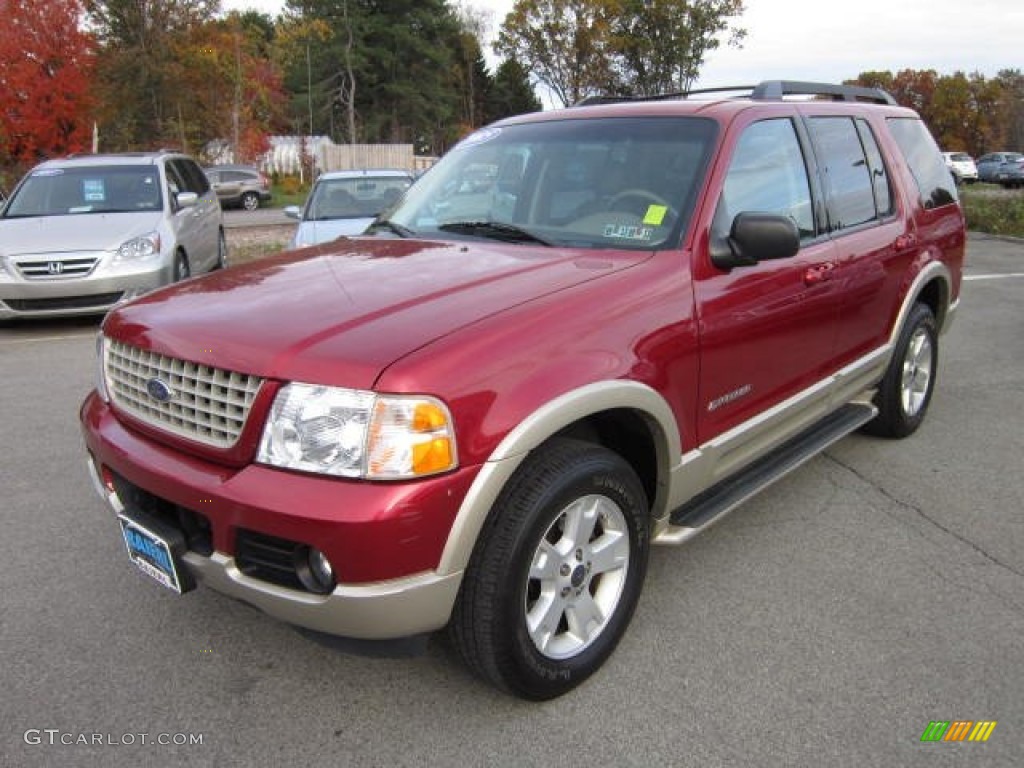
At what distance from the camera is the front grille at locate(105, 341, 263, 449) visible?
2.27 meters

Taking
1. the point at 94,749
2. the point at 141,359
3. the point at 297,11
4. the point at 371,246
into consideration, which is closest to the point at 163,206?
the point at 371,246

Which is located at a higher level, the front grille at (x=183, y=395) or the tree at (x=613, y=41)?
the tree at (x=613, y=41)

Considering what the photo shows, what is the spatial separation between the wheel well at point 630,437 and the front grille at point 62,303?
6409mm

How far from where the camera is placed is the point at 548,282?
2631 mm

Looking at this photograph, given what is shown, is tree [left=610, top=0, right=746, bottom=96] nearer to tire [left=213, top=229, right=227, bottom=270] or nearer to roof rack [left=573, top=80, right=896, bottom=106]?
tire [left=213, top=229, right=227, bottom=270]

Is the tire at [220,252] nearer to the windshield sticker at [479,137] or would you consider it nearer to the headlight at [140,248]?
the headlight at [140,248]

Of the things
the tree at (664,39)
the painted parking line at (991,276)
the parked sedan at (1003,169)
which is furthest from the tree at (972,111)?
the painted parking line at (991,276)

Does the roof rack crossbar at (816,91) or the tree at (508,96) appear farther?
the tree at (508,96)

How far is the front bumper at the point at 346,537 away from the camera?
206cm

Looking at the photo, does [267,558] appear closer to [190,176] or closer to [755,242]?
[755,242]

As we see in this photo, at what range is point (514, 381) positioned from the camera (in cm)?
225

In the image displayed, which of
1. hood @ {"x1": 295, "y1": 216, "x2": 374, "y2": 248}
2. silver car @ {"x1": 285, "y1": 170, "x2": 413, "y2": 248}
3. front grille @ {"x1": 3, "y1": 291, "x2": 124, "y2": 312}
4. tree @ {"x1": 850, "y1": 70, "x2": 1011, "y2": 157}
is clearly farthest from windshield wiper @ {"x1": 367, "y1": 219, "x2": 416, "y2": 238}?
tree @ {"x1": 850, "y1": 70, "x2": 1011, "y2": 157}

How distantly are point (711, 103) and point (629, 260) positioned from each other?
1.00 metres

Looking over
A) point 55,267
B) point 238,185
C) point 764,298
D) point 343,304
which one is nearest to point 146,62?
point 238,185
